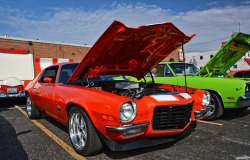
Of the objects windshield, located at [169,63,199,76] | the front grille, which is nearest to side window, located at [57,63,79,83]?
the front grille

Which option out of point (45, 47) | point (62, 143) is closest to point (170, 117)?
point (62, 143)

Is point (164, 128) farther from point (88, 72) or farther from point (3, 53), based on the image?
point (3, 53)

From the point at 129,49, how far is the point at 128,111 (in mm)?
1379

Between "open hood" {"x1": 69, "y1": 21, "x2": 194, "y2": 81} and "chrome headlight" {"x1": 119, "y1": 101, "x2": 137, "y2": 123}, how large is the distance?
3.06ft

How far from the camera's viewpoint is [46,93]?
3.99 metres

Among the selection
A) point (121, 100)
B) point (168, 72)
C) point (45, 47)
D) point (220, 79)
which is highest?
point (45, 47)

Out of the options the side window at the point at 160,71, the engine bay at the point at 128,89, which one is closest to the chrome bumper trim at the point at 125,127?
the engine bay at the point at 128,89

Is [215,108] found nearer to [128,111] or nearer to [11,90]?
[128,111]

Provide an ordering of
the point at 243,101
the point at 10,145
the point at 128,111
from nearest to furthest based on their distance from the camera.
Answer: the point at 128,111 < the point at 10,145 < the point at 243,101

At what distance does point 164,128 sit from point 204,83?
2.88 meters

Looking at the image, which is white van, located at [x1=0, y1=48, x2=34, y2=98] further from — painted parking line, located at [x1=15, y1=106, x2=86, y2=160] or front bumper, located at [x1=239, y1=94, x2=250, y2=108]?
front bumper, located at [x1=239, y1=94, x2=250, y2=108]

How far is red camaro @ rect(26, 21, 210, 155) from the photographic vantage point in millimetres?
2490

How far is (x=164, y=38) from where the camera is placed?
11.1 ft

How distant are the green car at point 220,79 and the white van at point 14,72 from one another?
4.82 metres
